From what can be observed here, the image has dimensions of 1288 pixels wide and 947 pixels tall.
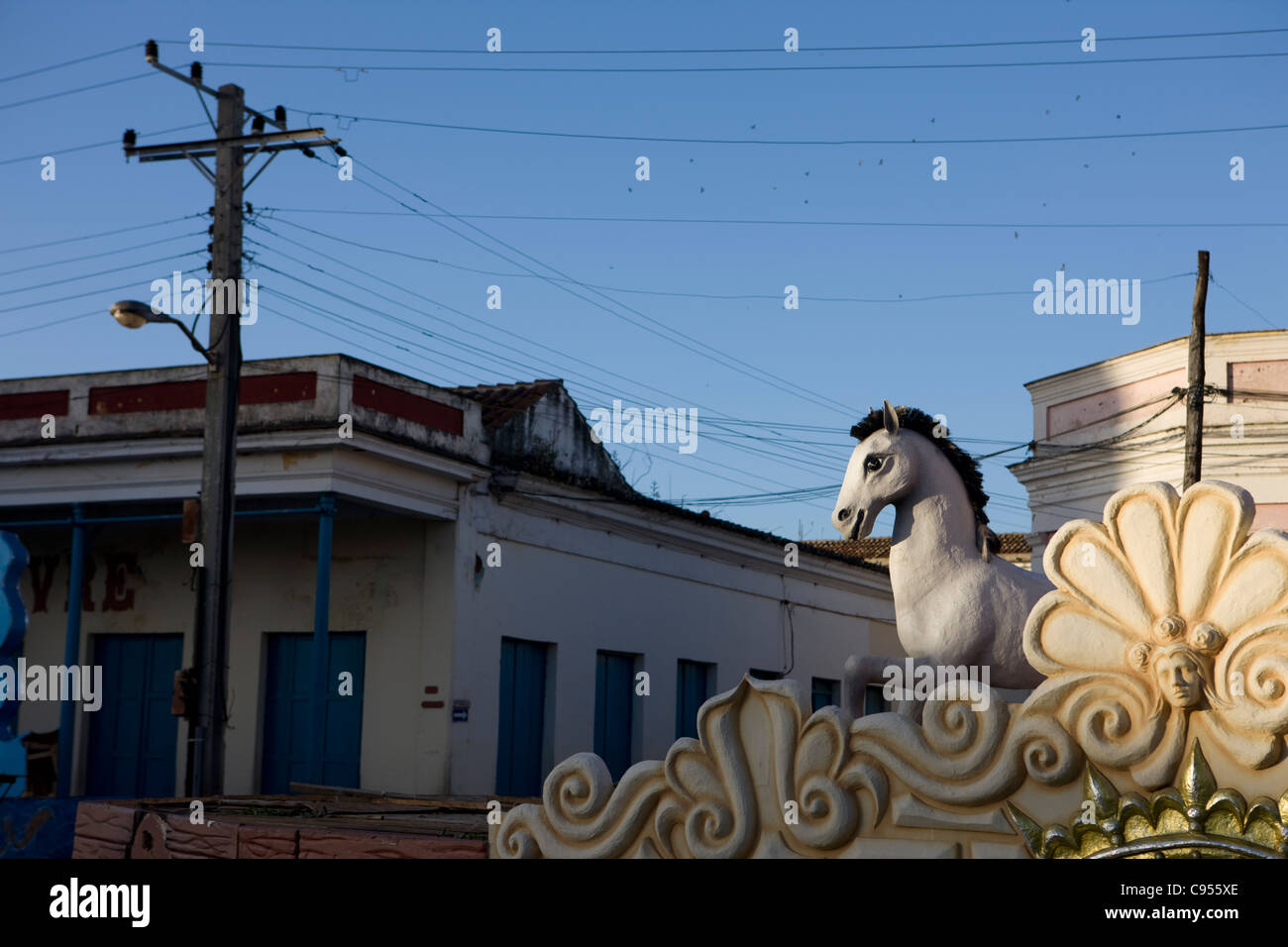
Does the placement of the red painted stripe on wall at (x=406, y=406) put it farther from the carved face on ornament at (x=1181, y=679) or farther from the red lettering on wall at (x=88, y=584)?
the carved face on ornament at (x=1181, y=679)

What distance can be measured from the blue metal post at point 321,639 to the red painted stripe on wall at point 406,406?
1.21 meters

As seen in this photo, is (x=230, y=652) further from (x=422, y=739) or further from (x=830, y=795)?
(x=830, y=795)

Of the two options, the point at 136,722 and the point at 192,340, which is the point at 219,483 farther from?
the point at 136,722

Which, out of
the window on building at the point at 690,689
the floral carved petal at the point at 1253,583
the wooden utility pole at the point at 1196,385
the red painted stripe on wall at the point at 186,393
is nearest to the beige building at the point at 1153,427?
the wooden utility pole at the point at 1196,385

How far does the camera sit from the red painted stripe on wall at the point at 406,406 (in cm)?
1552

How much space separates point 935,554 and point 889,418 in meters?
0.60

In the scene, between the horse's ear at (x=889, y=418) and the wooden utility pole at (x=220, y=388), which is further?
the wooden utility pole at (x=220, y=388)

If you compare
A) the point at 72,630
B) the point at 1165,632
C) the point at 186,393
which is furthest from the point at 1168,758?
the point at 72,630

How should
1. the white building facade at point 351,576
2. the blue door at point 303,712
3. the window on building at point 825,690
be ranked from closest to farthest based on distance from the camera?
1. the white building facade at point 351,576
2. the blue door at point 303,712
3. the window on building at point 825,690

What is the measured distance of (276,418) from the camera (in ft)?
51.0

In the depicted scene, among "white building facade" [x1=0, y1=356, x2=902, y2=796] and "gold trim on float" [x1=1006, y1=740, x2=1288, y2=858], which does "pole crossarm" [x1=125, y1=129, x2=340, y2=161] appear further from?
"gold trim on float" [x1=1006, y1=740, x2=1288, y2=858]

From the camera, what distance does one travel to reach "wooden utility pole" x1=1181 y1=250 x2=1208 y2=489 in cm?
1616
